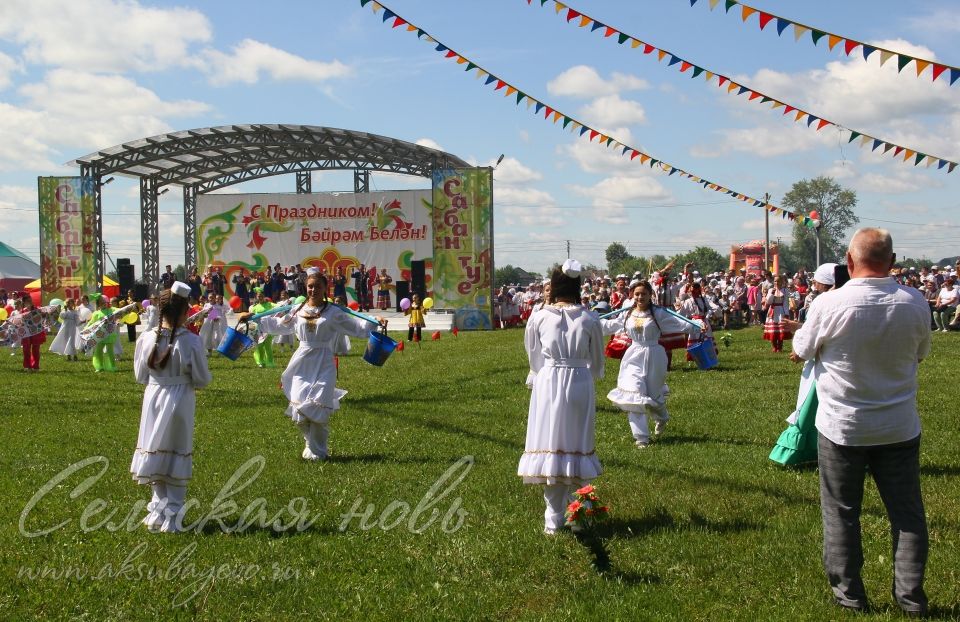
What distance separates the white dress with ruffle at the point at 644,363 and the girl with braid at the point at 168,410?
4555 millimetres

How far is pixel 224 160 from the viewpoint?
40.4 m

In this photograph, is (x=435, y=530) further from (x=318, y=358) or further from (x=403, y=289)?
(x=403, y=289)

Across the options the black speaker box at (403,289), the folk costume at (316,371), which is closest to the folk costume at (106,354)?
the folk costume at (316,371)

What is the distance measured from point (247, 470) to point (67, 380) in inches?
417

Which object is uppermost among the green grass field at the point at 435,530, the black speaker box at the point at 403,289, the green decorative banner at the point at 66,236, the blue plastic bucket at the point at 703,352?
the green decorative banner at the point at 66,236

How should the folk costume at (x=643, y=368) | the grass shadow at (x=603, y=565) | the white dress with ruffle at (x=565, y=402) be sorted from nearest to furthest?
the grass shadow at (x=603, y=565), the white dress with ruffle at (x=565, y=402), the folk costume at (x=643, y=368)

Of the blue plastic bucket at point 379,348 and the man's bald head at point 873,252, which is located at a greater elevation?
the man's bald head at point 873,252

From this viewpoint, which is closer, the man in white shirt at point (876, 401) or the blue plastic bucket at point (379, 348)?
the man in white shirt at point (876, 401)

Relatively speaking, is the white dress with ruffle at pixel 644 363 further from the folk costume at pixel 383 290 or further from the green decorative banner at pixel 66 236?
the folk costume at pixel 383 290

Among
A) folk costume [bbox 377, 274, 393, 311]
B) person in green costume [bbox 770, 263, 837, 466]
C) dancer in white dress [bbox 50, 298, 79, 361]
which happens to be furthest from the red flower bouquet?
folk costume [bbox 377, 274, 393, 311]

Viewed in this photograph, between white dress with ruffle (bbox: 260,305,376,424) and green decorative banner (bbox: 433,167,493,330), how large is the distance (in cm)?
2161

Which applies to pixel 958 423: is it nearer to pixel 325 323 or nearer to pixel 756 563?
pixel 756 563

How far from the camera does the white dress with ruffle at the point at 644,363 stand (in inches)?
389

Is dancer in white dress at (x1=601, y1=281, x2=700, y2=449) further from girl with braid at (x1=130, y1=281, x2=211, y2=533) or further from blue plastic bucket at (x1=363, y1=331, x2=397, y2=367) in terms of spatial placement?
girl with braid at (x1=130, y1=281, x2=211, y2=533)
